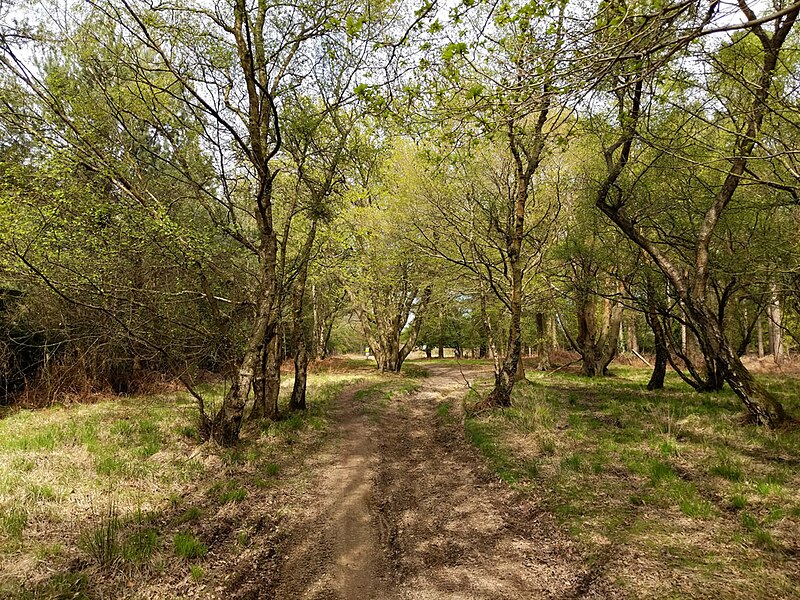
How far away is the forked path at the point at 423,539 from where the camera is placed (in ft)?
13.1

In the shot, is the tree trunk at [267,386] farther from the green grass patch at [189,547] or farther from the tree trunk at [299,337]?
the green grass patch at [189,547]

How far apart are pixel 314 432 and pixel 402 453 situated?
243 centimetres

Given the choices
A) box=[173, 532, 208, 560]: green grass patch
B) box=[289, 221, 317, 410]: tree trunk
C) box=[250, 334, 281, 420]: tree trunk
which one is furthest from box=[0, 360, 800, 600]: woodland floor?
box=[289, 221, 317, 410]: tree trunk

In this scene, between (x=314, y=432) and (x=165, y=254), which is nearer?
(x=165, y=254)

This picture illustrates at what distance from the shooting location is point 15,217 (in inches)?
302

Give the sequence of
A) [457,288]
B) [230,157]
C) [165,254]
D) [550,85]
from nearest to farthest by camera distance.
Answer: [550,85]
[165,254]
[230,157]
[457,288]

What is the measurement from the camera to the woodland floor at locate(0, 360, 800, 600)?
3.90m

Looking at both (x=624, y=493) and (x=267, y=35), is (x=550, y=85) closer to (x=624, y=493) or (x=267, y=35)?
(x=624, y=493)

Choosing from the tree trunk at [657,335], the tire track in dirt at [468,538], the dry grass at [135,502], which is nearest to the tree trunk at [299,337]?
the dry grass at [135,502]

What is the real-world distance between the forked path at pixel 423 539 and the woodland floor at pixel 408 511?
0.02 m

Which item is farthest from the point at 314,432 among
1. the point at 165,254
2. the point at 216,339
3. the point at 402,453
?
the point at 165,254

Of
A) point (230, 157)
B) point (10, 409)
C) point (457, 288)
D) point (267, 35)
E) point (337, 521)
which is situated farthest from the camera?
point (457, 288)

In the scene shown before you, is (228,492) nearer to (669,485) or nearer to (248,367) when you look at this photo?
(248,367)

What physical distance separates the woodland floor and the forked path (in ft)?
0.08
